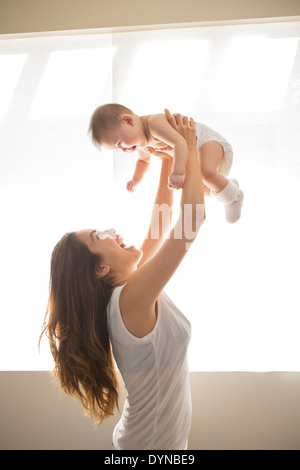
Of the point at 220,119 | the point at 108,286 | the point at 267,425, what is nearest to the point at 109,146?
the point at 108,286

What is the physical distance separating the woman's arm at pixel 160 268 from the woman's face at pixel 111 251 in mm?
180

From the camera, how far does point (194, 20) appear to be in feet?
A: 7.55

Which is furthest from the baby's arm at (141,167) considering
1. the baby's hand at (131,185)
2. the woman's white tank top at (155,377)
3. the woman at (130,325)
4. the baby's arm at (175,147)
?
the woman's white tank top at (155,377)

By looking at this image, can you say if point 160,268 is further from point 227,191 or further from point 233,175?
point 233,175

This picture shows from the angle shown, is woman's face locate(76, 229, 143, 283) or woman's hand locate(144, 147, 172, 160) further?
woman's hand locate(144, 147, 172, 160)

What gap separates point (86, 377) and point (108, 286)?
1.08 ft

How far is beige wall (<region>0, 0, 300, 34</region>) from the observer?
2287mm

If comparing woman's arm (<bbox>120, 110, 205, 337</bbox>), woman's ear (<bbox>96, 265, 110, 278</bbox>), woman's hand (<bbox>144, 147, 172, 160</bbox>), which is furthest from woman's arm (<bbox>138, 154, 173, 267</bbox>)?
woman's arm (<bbox>120, 110, 205, 337</bbox>)

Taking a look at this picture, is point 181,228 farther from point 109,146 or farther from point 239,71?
point 239,71

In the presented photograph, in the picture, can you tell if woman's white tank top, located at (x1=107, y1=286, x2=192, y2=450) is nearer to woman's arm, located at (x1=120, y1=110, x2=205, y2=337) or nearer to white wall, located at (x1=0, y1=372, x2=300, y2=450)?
woman's arm, located at (x1=120, y1=110, x2=205, y2=337)

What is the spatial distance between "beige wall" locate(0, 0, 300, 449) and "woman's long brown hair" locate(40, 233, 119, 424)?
1030mm

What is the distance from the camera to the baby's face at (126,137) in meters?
1.61

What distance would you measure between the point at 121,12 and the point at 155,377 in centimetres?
209

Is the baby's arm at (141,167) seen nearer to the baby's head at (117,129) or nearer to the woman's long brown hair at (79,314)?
the baby's head at (117,129)
